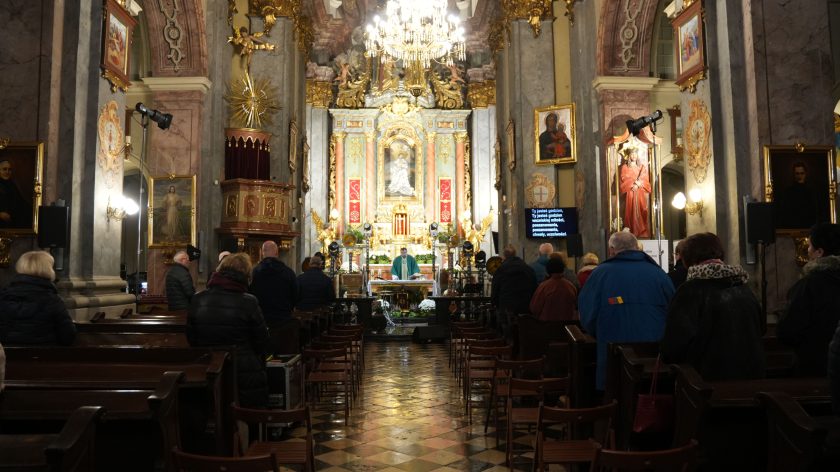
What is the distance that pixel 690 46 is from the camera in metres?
8.75

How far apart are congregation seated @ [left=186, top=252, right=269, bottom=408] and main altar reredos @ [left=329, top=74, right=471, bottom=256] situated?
18.8 m

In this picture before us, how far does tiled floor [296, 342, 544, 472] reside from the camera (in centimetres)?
512

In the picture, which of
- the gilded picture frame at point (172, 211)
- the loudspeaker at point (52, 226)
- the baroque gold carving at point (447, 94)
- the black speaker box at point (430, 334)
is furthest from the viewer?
the baroque gold carving at point (447, 94)

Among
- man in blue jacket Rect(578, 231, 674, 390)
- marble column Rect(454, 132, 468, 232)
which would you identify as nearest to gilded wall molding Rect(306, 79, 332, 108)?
marble column Rect(454, 132, 468, 232)

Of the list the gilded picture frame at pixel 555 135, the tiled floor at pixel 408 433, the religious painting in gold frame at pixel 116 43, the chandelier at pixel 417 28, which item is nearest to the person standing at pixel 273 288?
the tiled floor at pixel 408 433

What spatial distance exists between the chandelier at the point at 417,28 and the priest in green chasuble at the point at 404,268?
6.08 meters

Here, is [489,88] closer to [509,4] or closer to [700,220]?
[509,4]

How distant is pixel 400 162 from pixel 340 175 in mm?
2146

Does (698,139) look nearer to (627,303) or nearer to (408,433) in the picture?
(627,303)

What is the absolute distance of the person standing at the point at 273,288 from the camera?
693 centimetres

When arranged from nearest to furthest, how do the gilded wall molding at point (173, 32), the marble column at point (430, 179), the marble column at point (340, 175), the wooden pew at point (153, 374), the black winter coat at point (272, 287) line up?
1. the wooden pew at point (153, 374)
2. the black winter coat at point (272, 287)
3. the gilded wall molding at point (173, 32)
4. the marble column at point (340, 175)
5. the marble column at point (430, 179)

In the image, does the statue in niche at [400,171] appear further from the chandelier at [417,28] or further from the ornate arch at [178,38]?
the ornate arch at [178,38]

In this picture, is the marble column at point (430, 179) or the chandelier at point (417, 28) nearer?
the chandelier at point (417, 28)

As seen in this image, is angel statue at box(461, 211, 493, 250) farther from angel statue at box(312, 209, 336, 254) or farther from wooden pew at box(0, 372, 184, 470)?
wooden pew at box(0, 372, 184, 470)
